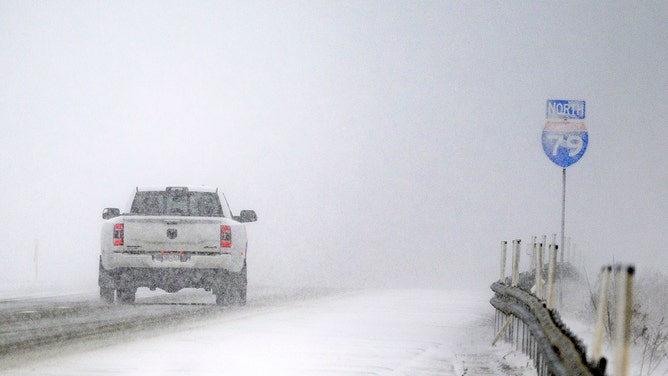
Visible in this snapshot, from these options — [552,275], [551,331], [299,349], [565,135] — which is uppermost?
[565,135]

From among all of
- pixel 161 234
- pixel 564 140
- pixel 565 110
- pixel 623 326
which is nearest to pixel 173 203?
pixel 161 234

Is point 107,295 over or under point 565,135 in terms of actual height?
under

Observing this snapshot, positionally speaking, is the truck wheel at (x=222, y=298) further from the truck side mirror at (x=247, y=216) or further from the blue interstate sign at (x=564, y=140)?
the blue interstate sign at (x=564, y=140)

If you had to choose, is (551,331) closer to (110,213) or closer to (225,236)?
(225,236)

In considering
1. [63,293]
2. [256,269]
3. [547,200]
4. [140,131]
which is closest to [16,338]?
[63,293]

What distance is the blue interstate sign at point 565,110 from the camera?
96.7 feet

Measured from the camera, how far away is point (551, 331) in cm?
1020

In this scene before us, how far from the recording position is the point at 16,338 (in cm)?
1468

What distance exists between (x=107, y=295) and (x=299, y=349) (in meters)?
8.65

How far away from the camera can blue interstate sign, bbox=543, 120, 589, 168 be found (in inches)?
1182

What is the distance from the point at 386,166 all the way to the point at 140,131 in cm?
4506

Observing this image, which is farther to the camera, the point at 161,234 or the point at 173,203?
the point at 173,203

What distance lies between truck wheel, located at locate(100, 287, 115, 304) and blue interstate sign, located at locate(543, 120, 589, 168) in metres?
11.9

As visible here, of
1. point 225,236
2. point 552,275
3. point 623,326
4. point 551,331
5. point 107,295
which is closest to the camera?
point 623,326
